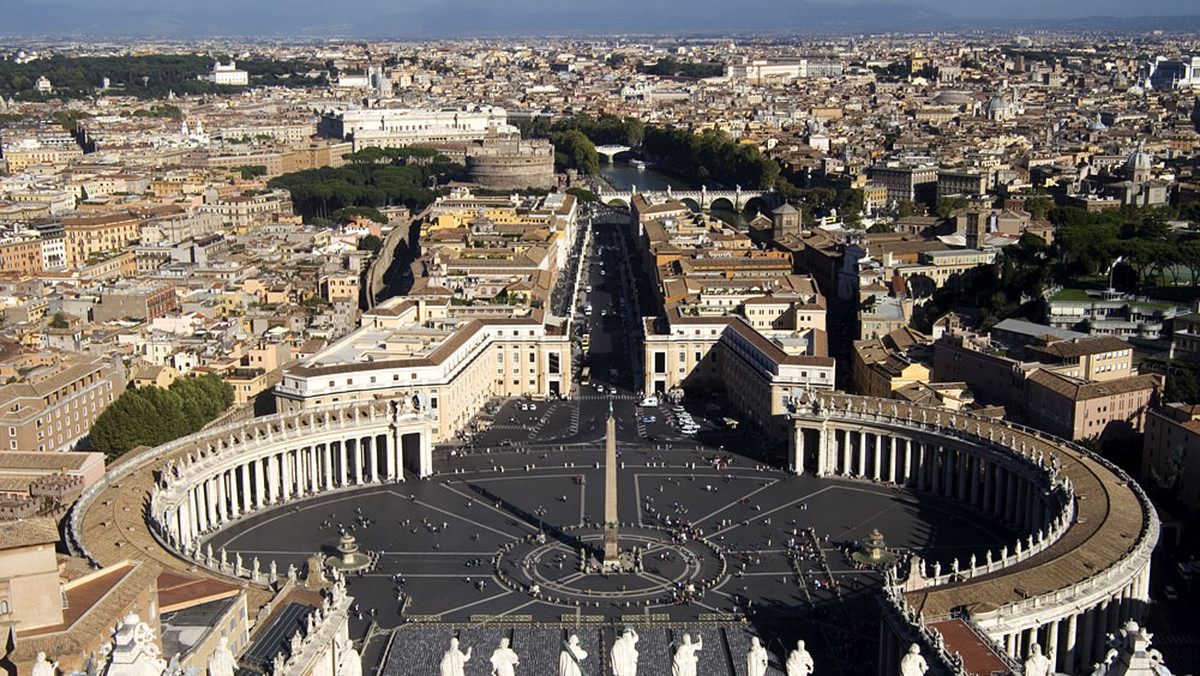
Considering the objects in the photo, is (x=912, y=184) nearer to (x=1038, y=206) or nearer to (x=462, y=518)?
(x=1038, y=206)

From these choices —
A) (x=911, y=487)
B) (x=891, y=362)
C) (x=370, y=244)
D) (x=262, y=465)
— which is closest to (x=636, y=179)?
(x=370, y=244)

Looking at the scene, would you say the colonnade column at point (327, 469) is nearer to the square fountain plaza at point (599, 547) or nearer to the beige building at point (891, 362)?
the square fountain plaza at point (599, 547)

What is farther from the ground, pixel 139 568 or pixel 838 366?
pixel 139 568

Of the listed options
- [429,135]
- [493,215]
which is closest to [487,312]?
[493,215]

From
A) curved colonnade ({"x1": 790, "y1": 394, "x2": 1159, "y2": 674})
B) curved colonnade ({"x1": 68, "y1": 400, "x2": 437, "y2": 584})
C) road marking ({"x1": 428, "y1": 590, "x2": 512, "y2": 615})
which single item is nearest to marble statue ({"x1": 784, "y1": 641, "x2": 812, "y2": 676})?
curved colonnade ({"x1": 790, "y1": 394, "x2": 1159, "y2": 674})

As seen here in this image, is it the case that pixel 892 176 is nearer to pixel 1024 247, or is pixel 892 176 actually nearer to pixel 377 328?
pixel 1024 247
